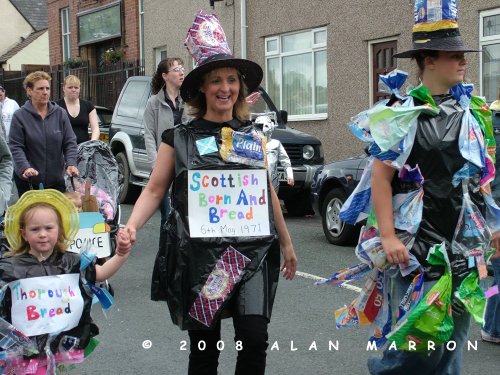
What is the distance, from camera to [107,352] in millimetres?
5980

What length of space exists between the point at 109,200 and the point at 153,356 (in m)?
3.13

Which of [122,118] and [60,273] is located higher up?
[122,118]

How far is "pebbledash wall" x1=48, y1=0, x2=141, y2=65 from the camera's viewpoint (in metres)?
26.0

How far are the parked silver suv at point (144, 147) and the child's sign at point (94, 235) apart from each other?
473 centimetres

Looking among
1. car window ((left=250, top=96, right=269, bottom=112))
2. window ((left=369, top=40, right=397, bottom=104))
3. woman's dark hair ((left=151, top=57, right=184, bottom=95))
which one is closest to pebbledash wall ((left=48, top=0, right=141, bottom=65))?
window ((left=369, top=40, right=397, bottom=104))

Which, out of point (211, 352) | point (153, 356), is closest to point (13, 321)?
point (211, 352)

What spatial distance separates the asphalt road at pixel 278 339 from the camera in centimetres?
557

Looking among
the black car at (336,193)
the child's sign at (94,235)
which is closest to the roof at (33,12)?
the black car at (336,193)

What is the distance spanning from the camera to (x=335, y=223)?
1052 centimetres

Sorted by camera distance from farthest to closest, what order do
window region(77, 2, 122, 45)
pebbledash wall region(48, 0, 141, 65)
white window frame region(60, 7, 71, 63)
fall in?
white window frame region(60, 7, 71, 63) → window region(77, 2, 122, 45) → pebbledash wall region(48, 0, 141, 65)

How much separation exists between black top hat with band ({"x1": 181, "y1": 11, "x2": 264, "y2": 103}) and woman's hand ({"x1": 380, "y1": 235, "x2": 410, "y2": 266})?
3.69 feet

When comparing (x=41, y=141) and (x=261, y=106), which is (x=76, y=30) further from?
(x=41, y=141)

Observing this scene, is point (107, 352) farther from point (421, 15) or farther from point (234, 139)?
point (421, 15)

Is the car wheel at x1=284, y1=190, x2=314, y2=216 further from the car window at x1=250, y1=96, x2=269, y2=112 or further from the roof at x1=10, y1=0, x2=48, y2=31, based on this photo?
the roof at x1=10, y1=0, x2=48, y2=31
